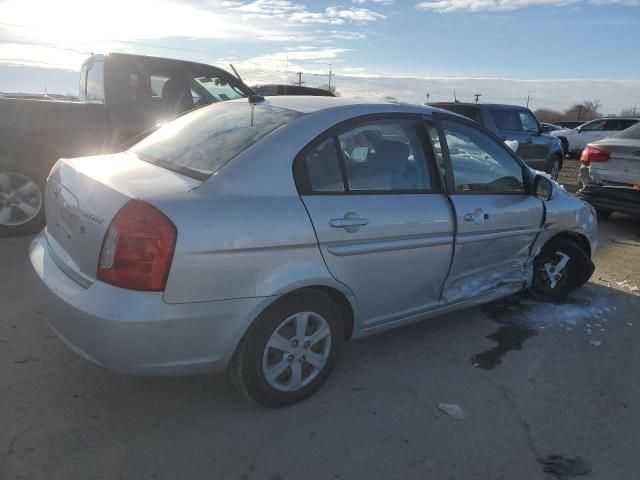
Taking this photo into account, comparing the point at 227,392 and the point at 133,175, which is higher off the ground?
the point at 133,175

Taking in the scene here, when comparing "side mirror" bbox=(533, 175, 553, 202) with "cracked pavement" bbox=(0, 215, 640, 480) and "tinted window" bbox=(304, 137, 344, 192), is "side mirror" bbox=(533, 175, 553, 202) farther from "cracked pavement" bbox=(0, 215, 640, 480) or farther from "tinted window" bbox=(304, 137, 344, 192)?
"tinted window" bbox=(304, 137, 344, 192)

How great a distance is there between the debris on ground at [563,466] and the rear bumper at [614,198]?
5.50 metres

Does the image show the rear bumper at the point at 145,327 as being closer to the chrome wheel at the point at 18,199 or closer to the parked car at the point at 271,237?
the parked car at the point at 271,237

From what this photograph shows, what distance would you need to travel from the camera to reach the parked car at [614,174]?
7.10 metres

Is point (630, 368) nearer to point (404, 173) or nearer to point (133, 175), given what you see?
point (404, 173)

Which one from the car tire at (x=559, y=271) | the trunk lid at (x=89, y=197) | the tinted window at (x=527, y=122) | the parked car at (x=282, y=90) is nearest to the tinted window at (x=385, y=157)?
the trunk lid at (x=89, y=197)

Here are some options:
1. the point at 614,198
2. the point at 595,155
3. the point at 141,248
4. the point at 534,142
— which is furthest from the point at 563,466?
the point at 534,142

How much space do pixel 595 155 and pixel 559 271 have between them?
3.87 m

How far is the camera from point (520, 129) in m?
11.1

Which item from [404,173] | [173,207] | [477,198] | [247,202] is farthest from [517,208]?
[173,207]

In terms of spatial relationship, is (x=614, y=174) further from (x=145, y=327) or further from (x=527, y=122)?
(x=145, y=327)

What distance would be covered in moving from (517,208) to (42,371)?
10.8ft

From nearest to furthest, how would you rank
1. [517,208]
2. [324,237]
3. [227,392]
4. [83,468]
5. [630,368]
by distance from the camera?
[83,468]
[324,237]
[227,392]
[630,368]
[517,208]

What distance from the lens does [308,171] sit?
2.79 meters
